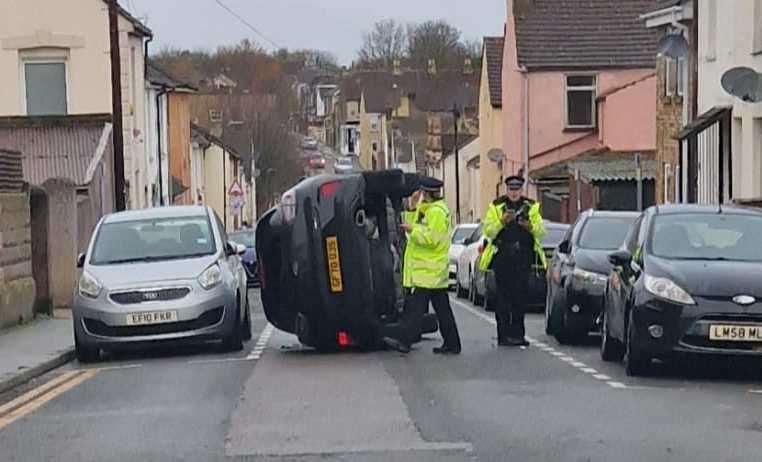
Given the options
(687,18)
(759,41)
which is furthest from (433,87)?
(759,41)

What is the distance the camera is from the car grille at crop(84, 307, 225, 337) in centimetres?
1714

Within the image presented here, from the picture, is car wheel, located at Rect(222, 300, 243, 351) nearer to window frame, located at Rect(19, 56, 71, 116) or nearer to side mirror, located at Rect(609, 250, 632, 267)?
side mirror, located at Rect(609, 250, 632, 267)

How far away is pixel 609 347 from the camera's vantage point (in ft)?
51.0

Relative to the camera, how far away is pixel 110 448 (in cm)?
1045

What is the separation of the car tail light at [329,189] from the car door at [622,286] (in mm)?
3004

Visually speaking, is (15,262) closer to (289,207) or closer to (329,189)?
(289,207)

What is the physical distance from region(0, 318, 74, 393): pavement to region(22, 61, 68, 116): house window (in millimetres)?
18446

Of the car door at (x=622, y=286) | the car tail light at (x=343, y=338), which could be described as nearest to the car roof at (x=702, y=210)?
the car door at (x=622, y=286)

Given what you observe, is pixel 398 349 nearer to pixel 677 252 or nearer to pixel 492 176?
pixel 677 252

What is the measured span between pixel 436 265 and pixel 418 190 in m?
0.88

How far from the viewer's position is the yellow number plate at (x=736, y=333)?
13250 millimetres

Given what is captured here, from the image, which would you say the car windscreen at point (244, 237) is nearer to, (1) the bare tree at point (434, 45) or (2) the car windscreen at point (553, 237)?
(2) the car windscreen at point (553, 237)

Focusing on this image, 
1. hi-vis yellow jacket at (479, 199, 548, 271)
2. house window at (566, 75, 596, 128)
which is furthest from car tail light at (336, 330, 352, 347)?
house window at (566, 75, 596, 128)

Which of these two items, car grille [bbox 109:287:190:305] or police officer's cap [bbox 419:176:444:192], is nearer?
police officer's cap [bbox 419:176:444:192]
